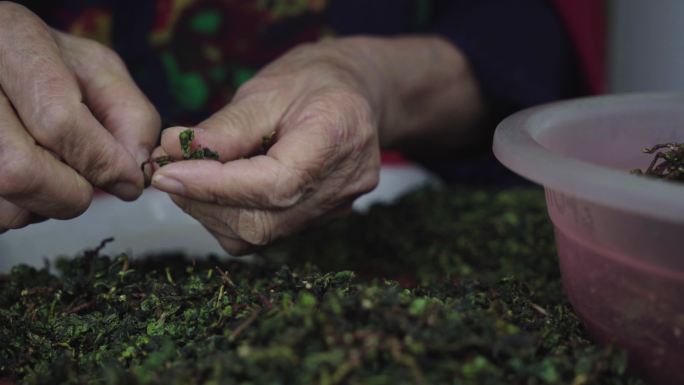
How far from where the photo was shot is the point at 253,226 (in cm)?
101

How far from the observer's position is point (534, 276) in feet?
3.71

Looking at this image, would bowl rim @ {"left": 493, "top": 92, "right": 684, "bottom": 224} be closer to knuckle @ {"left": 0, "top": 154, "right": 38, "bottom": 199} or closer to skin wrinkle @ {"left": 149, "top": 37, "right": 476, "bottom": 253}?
skin wrinkle @ {"left": 149, "top": 37, "right": 476, "bottom": 253}

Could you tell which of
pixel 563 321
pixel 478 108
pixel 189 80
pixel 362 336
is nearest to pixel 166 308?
pixel 362 336

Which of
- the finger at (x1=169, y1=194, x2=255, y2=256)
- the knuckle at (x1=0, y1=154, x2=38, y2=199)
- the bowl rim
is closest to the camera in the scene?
the bowl rim

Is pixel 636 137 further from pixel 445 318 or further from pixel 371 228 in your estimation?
pixel 371 228

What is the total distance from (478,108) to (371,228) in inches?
20.4

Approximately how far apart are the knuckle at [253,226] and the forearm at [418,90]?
0.36 metres

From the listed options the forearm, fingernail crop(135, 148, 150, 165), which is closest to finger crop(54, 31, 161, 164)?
fingernail crop(135, 148, 150, 165)

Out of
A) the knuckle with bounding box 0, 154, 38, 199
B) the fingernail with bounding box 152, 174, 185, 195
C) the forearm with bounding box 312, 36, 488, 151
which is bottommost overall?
the forearm with bounding box 312, 36, 488, 151

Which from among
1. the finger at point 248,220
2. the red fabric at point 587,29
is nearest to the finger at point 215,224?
the finger at point 248,220

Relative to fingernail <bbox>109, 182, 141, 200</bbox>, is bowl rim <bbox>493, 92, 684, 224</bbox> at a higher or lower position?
higher

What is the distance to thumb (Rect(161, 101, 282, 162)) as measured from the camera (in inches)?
37.7

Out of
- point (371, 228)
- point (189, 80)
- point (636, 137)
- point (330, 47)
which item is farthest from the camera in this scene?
point (189, 80)

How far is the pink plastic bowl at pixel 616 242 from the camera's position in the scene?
64 cm
